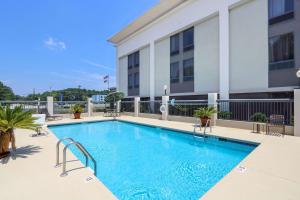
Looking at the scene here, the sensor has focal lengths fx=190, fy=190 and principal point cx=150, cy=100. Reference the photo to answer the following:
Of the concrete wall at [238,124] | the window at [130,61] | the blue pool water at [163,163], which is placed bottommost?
the blue pool water at [163,163]

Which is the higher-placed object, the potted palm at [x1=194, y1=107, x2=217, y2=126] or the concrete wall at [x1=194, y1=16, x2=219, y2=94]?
the concrete wall at [x1=194, y1=16, x2=219, y2=94]

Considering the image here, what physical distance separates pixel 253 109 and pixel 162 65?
39.5 ft

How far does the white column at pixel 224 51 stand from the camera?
14.5 metres

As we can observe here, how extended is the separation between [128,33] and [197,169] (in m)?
23.8

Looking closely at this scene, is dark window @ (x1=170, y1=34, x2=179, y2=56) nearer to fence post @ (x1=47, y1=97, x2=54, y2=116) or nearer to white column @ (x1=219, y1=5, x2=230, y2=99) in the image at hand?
white column @ (x1=219, y1=5, x2=230, y2=99)

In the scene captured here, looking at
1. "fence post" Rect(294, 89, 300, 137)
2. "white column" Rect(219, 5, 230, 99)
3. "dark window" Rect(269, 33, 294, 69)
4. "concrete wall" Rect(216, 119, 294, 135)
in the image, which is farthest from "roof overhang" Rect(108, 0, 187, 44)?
"fence post" Rect(294, 89, 300, 137)

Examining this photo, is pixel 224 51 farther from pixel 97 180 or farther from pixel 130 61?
pixel 130 61

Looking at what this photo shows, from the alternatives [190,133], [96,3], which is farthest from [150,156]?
[96,3]

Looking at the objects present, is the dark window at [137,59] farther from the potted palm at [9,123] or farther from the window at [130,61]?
the potted palm at [9,123]

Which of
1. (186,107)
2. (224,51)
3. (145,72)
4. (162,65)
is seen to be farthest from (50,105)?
(224,51)

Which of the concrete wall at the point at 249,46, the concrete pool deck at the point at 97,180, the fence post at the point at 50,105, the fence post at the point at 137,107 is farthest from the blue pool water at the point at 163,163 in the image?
the fence post at the point at 137,107

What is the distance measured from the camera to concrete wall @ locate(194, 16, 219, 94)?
51.6 ft

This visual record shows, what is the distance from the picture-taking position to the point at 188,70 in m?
18.6

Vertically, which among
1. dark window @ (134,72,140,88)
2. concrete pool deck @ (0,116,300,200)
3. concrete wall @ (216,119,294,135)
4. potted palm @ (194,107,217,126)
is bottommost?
concrete pool deck @ (0,116,300,200)
